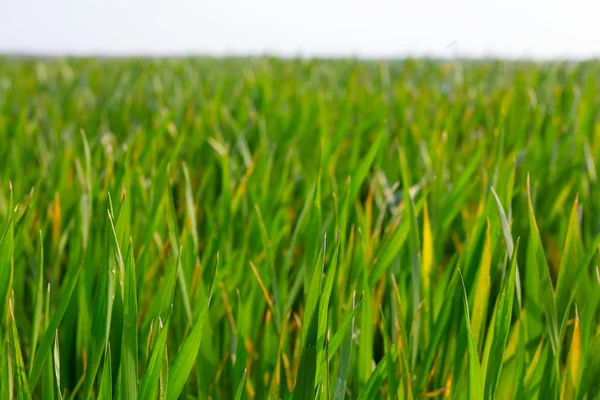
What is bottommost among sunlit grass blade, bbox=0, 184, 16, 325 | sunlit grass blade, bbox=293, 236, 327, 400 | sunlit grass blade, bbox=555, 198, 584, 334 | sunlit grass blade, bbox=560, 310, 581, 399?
sunlit grass blade, bbox=560, 310, 581, 399

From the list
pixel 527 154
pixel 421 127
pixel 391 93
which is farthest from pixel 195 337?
pixel 391 93

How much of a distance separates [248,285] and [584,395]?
1.15 ft

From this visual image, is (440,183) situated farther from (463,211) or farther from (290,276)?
(290,276)

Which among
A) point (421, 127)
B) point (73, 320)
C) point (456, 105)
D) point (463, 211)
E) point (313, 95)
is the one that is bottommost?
point (73, 320)

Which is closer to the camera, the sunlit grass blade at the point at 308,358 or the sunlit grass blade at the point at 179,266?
the sunlit grass blade at the point at 308,358

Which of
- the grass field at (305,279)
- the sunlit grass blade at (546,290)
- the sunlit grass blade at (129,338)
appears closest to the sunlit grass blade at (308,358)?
the grass field at (305,279)

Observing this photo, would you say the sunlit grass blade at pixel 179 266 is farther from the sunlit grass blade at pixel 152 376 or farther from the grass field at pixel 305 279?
the sunlit grass blade at pixel 152 376

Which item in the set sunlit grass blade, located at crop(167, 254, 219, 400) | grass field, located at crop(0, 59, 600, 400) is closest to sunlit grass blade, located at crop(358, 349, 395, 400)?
grass field, located at crop(0, 59, 600, 400)

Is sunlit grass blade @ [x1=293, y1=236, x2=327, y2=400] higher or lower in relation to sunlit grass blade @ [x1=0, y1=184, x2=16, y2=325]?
lower

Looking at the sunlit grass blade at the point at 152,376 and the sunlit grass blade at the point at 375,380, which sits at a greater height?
the sunlit grass blade at the point at 152,376

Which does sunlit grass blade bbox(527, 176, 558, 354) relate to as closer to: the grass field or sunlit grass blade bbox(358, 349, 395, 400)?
the grass field

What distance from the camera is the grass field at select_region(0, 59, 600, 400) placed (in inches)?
16.2

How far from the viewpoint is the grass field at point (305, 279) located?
0.41 metres

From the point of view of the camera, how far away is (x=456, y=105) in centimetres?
154
